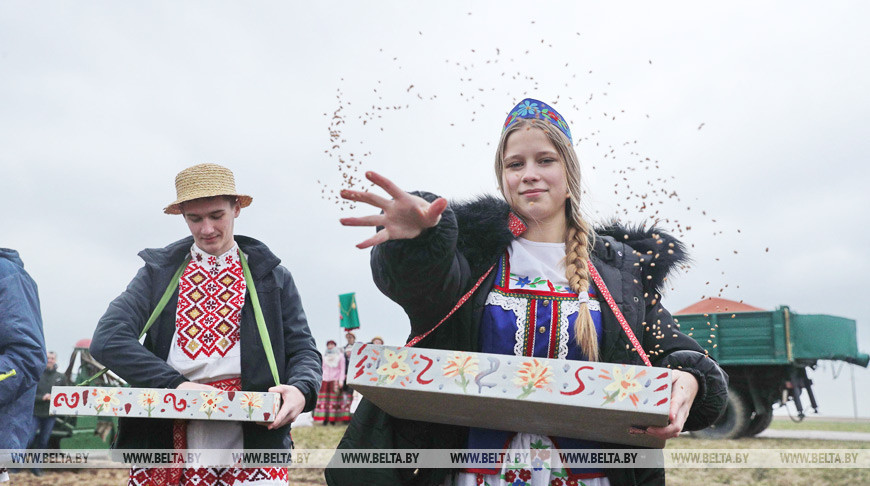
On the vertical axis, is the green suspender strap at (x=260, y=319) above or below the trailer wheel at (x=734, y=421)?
below

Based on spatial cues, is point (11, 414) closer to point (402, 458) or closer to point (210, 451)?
point (210, 451)

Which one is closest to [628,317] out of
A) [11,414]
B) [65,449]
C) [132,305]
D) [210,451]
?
[210,451]

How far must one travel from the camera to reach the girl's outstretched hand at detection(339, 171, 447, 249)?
5.63ft

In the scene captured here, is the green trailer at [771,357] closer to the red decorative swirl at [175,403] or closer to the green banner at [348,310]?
the green banner at [348,310]

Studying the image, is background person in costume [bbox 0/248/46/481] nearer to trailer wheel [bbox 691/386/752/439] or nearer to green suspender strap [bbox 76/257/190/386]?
green suspender strap [bbox 76/257/190/386]

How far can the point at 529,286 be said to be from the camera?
7.02 feet

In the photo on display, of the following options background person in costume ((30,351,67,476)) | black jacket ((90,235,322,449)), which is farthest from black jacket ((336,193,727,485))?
background person in costume ((30,351,67,476))

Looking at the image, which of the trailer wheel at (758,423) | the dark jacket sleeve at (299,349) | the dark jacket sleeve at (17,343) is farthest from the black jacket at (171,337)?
the trailer wheel at (758,423)

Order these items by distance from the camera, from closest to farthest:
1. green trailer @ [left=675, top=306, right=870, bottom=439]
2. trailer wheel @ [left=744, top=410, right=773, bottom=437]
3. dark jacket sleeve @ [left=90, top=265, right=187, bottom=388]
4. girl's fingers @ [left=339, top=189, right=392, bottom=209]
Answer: girl's fingers @ [left=339, top=189, right=392, bottom=209], dark jacket sleeve @ [left=90, top=265, right=187, bottom=388], green trailer @ [left=675, top=306, right=870, bottom=439], trailer wheel @ [left=744, top=410, right=773, bottom=437]

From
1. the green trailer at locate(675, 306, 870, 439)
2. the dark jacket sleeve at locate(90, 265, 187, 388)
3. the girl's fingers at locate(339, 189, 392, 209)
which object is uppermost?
the green trailer at locate(675, 306, 870, 439)

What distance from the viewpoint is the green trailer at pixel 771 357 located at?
11.8 meters

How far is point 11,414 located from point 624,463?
2451mm

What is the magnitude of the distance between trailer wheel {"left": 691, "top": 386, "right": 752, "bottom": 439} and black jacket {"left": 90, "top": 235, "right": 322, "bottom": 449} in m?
9.95

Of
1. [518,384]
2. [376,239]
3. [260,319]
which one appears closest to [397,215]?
[376,239]
